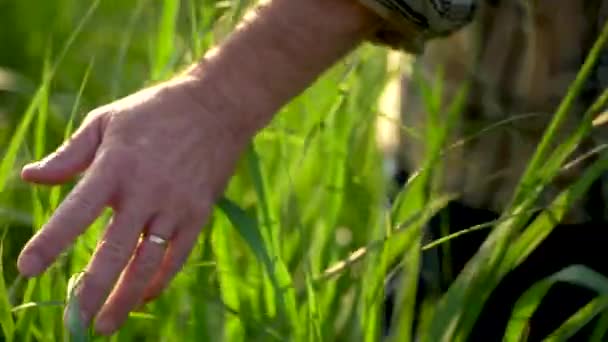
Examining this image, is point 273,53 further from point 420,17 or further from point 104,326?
point 104,326

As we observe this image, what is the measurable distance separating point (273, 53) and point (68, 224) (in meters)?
0.17

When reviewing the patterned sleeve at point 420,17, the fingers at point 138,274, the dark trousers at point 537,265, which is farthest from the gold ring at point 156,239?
the dark trousers at point 537,265

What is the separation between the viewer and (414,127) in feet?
4.18

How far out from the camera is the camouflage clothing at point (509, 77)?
1.11 m

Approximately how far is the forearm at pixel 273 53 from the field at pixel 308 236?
0.11 m

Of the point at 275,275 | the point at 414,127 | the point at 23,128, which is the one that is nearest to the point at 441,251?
the point at 414,127

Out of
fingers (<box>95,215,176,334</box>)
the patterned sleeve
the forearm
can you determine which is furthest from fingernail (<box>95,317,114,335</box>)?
the patterned sleeve

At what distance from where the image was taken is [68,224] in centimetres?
91

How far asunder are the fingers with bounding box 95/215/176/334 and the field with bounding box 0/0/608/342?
2 centimetres

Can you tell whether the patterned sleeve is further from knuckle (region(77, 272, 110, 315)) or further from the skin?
knuckle (region(77, 272, 110, 315))

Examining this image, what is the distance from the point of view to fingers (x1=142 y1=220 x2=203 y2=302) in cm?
94

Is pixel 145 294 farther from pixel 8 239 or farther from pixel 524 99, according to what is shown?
pixel 8 239

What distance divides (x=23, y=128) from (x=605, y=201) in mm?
464

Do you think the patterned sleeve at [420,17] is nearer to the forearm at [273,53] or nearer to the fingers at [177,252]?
the forearm at [273,53]
